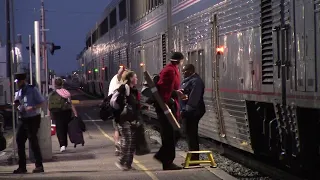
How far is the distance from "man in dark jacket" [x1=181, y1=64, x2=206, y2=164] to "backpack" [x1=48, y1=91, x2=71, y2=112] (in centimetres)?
385

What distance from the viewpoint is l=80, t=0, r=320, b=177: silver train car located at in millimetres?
7547

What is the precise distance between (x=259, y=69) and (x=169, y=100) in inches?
58.1

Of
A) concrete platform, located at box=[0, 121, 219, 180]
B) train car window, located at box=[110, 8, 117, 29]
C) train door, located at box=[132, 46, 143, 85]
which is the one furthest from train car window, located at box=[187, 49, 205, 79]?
train car window, located at box=[110, 8, 117, 29]

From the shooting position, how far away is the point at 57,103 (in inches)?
519

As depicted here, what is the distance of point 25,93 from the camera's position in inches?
396

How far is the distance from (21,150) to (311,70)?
4.86m

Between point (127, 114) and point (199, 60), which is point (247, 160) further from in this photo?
point (127, 114)

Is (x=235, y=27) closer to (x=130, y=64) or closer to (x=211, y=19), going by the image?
(x=211, y=19)

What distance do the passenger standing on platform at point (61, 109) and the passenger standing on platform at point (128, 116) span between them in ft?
11.9

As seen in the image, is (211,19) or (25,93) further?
(211,19)

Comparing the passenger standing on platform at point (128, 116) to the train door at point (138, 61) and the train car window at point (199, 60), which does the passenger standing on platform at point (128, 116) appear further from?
the train door at point (138, 61)

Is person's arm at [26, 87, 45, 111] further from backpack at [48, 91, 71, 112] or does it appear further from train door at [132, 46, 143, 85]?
train door at [132, 46, 143, 85]

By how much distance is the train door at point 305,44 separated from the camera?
720 cm

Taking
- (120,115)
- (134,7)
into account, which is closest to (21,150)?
(120,115)
